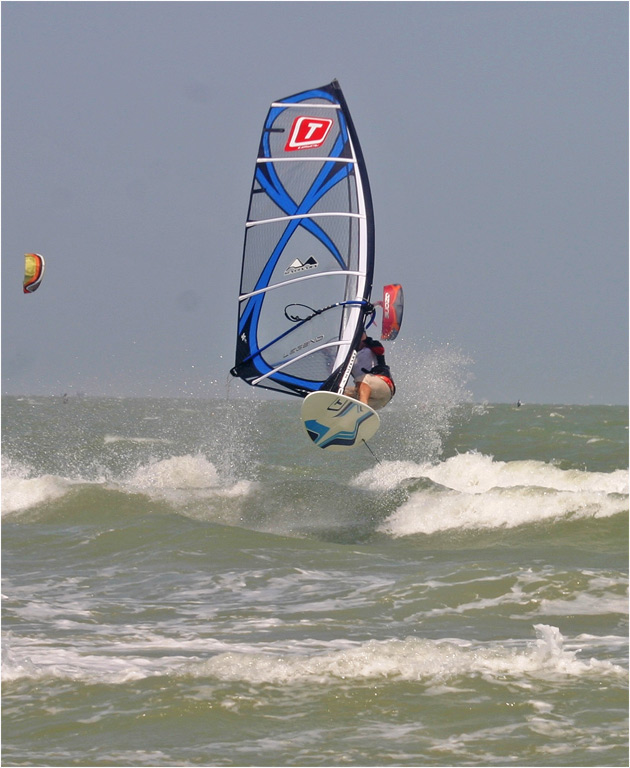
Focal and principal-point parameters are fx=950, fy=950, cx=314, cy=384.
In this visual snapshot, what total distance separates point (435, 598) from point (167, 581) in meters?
2.01

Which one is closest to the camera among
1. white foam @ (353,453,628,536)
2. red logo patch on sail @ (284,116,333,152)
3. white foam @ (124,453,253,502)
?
red logo patch on sail @ (284,116,333,152)

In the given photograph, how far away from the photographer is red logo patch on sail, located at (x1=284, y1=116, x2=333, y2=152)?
8.61 metres

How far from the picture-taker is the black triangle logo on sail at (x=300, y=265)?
880 centimetres

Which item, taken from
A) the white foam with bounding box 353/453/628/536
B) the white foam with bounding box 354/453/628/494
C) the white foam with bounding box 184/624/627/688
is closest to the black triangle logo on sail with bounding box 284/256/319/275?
the white foam with bounding box 353/453/628/536

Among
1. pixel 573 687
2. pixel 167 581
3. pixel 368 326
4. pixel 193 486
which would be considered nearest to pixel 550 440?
pixel 193 486

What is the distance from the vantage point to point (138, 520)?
9.29 m

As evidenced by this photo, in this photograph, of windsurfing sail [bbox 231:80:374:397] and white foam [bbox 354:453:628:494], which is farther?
white foam [bbox 354:453:628:494]

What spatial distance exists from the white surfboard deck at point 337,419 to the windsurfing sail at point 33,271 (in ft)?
15.2

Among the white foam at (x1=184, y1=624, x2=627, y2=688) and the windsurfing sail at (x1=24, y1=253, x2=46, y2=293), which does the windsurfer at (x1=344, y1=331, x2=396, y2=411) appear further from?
the windsurfing sail at (x1=24, y1=253, x2=46, y2=293)

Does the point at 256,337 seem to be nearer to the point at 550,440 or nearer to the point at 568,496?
the point at 568,496

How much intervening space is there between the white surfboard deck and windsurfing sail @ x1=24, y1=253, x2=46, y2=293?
4.62m

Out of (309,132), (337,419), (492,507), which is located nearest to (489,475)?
(492,507)

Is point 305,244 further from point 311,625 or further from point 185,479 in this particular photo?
point 185,479

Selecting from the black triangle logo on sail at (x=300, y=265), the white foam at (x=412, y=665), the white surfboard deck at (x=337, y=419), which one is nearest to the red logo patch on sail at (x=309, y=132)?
the black triangle logo on sail at (x=300, y=265)
